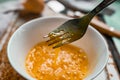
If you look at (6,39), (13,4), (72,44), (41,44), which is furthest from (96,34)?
(13,4)

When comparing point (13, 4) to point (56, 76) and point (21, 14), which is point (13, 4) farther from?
point (56, 76)

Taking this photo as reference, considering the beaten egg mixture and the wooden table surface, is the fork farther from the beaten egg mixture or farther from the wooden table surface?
the wooden table surface

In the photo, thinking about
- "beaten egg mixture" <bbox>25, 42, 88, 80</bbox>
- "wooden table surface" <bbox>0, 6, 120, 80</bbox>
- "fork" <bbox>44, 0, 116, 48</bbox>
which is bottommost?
"wooden table surface" <bbox>0, 6, 120, 80</bbox>

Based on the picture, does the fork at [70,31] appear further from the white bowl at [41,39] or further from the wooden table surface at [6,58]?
the wooden table surface at [6,58]

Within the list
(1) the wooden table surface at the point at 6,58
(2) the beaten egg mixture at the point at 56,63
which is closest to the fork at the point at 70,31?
(2) the beaten egg mixture at the point at 56,63

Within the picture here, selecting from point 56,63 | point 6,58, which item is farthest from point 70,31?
point 6,58

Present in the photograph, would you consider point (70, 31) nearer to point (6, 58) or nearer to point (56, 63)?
point (56, 63)

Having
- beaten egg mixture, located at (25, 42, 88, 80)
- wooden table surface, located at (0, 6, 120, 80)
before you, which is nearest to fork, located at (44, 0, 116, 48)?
beaten egg mixture, located at (25, 42, 88, 80)
